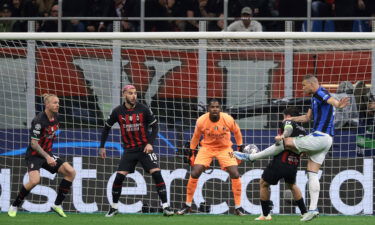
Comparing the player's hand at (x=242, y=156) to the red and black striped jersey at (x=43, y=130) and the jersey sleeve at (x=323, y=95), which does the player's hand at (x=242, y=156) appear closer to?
the jersey sleeve at (x=323, y=95)

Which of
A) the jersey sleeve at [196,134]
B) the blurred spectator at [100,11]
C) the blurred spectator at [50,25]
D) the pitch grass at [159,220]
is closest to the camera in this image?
the pitch grass at [159,220]

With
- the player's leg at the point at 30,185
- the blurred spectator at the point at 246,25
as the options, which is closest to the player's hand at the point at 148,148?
the player's leg at the point at 30,185

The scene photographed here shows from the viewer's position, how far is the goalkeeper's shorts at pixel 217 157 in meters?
15.8

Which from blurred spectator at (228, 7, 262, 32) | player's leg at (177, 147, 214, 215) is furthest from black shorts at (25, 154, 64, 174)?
blurred spectator at (228, 7, 262, 32)

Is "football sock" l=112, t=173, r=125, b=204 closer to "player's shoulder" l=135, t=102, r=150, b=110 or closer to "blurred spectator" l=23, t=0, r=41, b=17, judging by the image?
"player's shoulder" l=135, t=102, r=150, b=110

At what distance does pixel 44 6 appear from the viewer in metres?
18.8

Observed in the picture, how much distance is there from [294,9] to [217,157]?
3.53 meters

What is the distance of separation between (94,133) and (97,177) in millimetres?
747

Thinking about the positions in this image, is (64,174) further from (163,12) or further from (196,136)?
(163,12)

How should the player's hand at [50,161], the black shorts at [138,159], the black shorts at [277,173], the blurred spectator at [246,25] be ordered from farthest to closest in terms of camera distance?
the blurred spectator at [246,25] < the black shorts at [138,159] < the player's hand at [50,161] < the black shorts at [277,173]

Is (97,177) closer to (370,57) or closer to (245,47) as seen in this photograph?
(245,47)

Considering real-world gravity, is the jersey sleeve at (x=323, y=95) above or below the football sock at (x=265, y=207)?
above

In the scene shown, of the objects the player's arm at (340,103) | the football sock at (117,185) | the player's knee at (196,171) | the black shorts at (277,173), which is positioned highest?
the player's arm at (340,103)

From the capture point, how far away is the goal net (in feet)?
54.6
